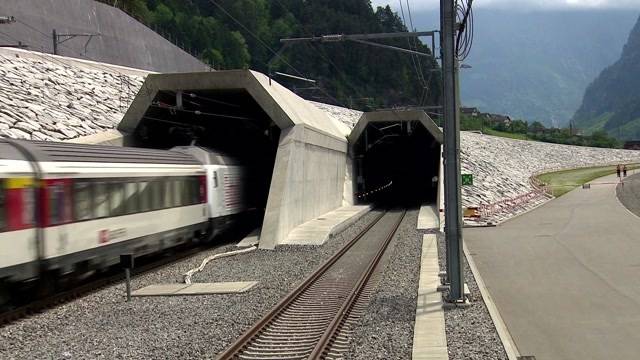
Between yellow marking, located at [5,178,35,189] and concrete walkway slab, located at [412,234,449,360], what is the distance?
7.88m

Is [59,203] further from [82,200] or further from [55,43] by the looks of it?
[55,43]

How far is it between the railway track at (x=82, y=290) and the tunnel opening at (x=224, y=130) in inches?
271

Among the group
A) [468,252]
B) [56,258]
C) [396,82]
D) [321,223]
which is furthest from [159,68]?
[396,82]

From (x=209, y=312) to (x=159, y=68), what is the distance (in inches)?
1995

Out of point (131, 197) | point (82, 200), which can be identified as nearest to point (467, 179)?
point (131, 197)

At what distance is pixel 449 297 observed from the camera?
13094mm

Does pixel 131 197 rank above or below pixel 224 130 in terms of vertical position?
below

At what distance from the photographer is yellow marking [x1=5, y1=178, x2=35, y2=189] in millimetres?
12384

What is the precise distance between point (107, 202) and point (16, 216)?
3.61m

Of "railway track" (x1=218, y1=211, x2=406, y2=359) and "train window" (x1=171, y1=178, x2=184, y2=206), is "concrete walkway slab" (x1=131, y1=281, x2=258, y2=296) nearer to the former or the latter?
"railway track" (x1=218, y1=211, x2=406, y2=359)

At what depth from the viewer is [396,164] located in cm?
6625

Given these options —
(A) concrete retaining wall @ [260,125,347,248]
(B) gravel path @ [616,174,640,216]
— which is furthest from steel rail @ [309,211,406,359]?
(B) gravel path @ [616,174,640,216]

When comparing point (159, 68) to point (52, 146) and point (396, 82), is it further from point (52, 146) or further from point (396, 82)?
point (396, 82)

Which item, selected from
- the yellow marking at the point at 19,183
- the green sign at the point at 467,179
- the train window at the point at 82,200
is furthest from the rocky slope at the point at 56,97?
the green sign at the point at 467,179
